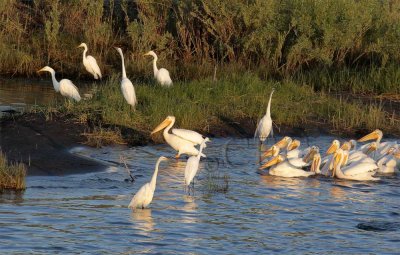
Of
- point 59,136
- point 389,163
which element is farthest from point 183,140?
point 389,163

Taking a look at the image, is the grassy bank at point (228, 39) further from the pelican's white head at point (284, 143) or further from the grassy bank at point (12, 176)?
the grassy bank at point (12, 176)

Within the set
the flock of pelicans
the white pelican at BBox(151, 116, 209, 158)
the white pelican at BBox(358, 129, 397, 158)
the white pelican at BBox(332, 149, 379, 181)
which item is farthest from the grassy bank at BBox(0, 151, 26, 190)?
the white pelican at BBox(358, 129, 397, 158)

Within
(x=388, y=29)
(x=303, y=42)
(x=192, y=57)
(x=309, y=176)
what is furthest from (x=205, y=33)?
(x=309, y=176)

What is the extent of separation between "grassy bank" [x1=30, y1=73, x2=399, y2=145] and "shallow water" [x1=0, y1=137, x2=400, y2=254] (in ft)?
4.68

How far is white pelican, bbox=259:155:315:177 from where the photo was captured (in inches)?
459

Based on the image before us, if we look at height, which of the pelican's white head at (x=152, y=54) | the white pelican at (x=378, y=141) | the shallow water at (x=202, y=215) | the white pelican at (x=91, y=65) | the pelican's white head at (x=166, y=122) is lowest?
the shallow water at (x=202, y=215)

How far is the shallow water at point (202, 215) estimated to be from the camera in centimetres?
824

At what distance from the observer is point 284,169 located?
11.6 meters

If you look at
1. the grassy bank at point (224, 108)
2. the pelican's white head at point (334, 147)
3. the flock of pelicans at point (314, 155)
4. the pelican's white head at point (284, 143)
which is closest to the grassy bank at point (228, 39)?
the grassy bank at point (224, 108)

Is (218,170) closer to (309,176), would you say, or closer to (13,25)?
(309,176)

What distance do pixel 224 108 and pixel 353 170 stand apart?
127 inches

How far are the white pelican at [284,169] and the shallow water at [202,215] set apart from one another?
124mm

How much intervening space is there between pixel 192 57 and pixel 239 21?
1175mm

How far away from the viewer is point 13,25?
65.4ft
